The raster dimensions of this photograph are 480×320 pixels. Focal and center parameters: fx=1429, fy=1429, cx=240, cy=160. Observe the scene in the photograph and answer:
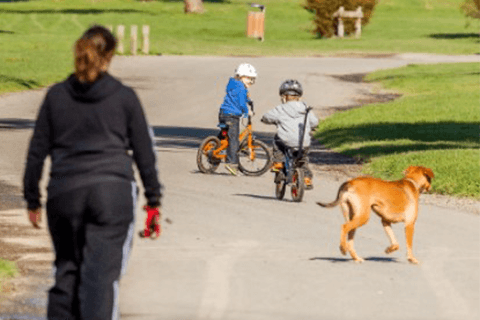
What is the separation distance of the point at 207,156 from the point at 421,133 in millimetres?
8030

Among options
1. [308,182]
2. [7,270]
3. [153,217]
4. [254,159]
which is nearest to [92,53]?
[153,217]

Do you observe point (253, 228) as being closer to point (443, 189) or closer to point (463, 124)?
point (443, 189)

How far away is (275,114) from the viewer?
15.0 m

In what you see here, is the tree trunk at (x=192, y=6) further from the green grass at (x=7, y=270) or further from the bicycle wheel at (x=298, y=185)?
the green grass at (x=7, y=270)

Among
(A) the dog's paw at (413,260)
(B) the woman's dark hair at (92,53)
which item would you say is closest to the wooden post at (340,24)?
(A) the dog's paw at (413,260)

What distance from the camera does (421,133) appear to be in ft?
84.2

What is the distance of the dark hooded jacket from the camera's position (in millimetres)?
6723

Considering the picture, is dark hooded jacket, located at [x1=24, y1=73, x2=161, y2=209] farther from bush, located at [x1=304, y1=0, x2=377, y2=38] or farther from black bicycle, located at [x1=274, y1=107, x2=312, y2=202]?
bush, located at [x1=304, y1=0, x2=377, y2=38]

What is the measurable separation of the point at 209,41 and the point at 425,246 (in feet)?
187

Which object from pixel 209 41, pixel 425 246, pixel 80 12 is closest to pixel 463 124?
pixel 425 246

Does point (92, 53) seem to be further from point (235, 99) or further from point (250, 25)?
point (250, 25)

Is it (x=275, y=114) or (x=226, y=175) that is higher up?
(x=275, y=114)

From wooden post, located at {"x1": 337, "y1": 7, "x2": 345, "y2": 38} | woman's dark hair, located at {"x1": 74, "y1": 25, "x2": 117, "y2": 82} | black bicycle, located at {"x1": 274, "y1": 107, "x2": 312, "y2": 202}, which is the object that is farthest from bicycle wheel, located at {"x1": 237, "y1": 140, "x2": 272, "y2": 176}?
wooden post, located at {"x1": 337, "y1": 7, "x2": 345, "y2": 38}

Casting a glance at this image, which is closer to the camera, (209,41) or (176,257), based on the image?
(176,257)
